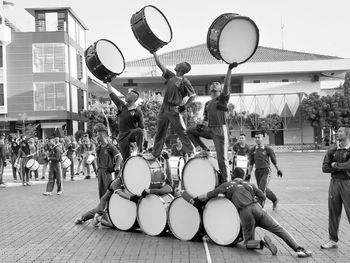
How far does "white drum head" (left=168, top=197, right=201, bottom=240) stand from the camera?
30.6 ft

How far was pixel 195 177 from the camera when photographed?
9383 mm

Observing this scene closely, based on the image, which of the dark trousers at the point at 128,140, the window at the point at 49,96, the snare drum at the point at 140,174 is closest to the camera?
the snare drum at the point at 140,174

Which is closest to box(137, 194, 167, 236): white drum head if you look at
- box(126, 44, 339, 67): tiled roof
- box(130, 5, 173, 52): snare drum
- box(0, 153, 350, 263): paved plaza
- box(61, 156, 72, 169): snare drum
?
box(0, 153, 350, 263): paved plaza

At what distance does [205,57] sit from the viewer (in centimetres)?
6456

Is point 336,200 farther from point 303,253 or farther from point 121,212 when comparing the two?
point 121,212

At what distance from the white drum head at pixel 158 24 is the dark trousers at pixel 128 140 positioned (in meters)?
2.10

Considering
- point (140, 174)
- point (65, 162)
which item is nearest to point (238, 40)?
point (140, 174)

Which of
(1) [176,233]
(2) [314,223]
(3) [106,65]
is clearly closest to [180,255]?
(1) [176,233]

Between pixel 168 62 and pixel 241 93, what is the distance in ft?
31.3

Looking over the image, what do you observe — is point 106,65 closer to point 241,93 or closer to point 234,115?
point 234,115

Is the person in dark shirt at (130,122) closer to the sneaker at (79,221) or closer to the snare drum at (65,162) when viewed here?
the sneaker at (79,221)

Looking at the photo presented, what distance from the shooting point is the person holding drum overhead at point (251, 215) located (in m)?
8.08

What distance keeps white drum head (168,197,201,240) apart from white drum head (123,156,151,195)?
0.77m

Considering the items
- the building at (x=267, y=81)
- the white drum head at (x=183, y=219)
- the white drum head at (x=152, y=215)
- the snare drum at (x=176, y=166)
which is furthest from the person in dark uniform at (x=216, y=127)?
the building at (x=267, y=81)
